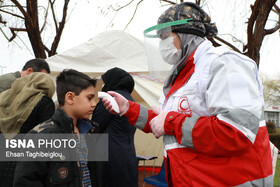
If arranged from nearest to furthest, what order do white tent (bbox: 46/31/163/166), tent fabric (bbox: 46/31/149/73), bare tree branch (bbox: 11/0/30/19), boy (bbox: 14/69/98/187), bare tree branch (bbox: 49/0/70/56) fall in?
boy (bbox: 14/69/98/187), white tent (bbox: 46/31/163/166), tent fabric (bbox: 46/31/149/73), bare tree branch (bbox: 11/0/30/19), bare tree branch (bbox: 49/0/70/56)

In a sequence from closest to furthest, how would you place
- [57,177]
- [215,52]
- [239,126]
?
1. [239,126]
2. [215,52]
3. [57,177]

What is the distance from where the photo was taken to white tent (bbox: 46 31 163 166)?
19.7ft

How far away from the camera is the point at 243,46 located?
6.20 m

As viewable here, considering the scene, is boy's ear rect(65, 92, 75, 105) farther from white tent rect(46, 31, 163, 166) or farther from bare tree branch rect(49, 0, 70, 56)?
bare tree branch rect(49, 0, 70, 56)

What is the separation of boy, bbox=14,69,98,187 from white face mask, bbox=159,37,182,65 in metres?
0.87

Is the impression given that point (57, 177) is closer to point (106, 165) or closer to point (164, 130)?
point (164, 130)

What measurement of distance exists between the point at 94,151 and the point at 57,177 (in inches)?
19.2

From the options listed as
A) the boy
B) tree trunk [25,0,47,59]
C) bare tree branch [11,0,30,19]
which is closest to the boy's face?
the boy

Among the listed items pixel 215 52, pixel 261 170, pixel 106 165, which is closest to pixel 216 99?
pixel 215 52

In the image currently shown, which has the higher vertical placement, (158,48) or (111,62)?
(158,48)

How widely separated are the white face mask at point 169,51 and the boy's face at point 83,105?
86cm

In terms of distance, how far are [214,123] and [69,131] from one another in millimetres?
1253

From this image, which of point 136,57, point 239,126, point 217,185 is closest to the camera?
point 239,126

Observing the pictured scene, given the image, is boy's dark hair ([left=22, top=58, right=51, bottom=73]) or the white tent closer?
boy's dark hair ([left=22, top=58, right=51, bottom=73])
